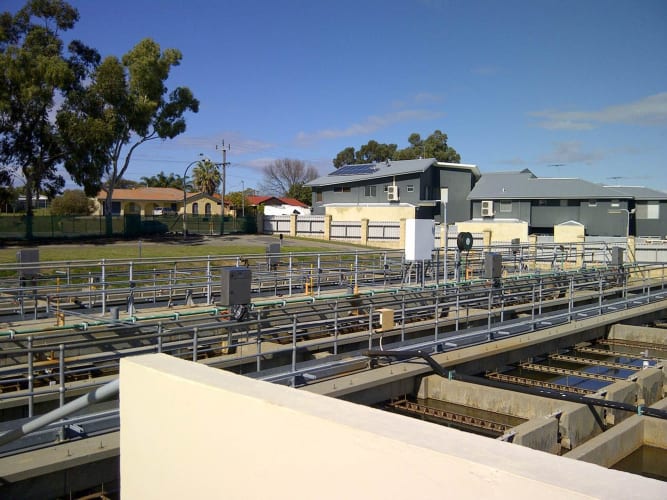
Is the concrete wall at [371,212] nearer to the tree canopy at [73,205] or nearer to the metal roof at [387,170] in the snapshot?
the metal roof at [387,170]

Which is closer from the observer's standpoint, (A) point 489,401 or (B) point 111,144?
(A) point 489,401

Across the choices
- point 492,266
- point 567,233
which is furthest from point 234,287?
point 567,233

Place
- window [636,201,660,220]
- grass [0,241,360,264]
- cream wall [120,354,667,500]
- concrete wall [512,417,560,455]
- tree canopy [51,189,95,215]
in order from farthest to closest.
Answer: tree canopy [51,189,95,215] < window [636,201,660,220] < grass [0,241,360,264] < concrete wall [512,417,560,455] < cream wall [120,354,667,500]

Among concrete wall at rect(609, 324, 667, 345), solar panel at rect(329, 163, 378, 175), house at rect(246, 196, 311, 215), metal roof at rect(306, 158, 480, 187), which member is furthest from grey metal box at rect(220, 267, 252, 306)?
house at rect(246, 196, 311, 215)

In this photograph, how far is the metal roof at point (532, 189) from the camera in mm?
51844

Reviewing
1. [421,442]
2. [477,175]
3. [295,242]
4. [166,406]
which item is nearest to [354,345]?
[166,406]

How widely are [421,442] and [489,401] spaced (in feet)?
29.6

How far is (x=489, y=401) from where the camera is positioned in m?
11.3

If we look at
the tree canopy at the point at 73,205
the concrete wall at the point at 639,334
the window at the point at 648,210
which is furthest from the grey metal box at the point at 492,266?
the tree canopy at the point at 73,205

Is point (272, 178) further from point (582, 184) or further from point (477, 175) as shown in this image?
point (582, 184)

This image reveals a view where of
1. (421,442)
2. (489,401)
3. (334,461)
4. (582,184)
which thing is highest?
(582,184)

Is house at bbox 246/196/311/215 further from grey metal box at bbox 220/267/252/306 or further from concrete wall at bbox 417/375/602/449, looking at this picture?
concrete wall at bbox 417/375/602/449

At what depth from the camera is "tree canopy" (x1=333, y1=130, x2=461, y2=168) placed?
89.3 meters

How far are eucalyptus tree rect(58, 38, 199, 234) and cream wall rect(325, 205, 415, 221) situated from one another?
16048 mm
